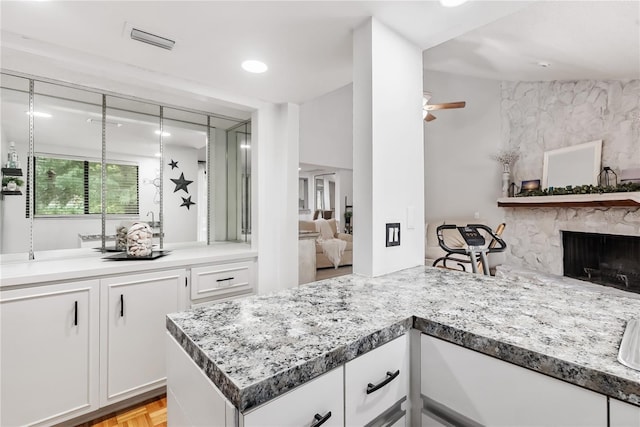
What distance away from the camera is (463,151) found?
587 centimetres

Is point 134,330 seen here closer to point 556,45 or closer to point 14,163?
point 14,163

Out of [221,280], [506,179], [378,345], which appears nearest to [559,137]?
[506,179]

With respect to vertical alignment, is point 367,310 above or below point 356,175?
below

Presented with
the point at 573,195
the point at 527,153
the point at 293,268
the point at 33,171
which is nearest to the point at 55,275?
the point at 33,171

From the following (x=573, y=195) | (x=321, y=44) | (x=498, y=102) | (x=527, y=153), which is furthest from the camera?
(x=498, y=102)

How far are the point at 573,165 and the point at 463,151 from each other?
1826mm

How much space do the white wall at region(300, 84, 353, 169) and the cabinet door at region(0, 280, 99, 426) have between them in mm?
4291

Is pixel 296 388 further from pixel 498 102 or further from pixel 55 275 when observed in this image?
pixel 498 102

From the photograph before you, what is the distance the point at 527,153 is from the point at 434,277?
5010 mm

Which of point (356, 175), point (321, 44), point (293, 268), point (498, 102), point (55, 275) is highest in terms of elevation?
point (498, 102)

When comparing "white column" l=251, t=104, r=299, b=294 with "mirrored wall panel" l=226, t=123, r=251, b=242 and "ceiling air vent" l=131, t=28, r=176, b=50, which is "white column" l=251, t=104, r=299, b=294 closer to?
"mirrored wall panel" l=226, t=123, r=251, b=242

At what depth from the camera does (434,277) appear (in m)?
1.37

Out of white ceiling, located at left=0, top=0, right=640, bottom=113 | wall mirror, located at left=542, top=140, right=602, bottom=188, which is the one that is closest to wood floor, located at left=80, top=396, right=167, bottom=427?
white ceiling, located at left=0, top=0, right=640, bottom=113

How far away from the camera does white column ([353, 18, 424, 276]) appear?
4.51ft
